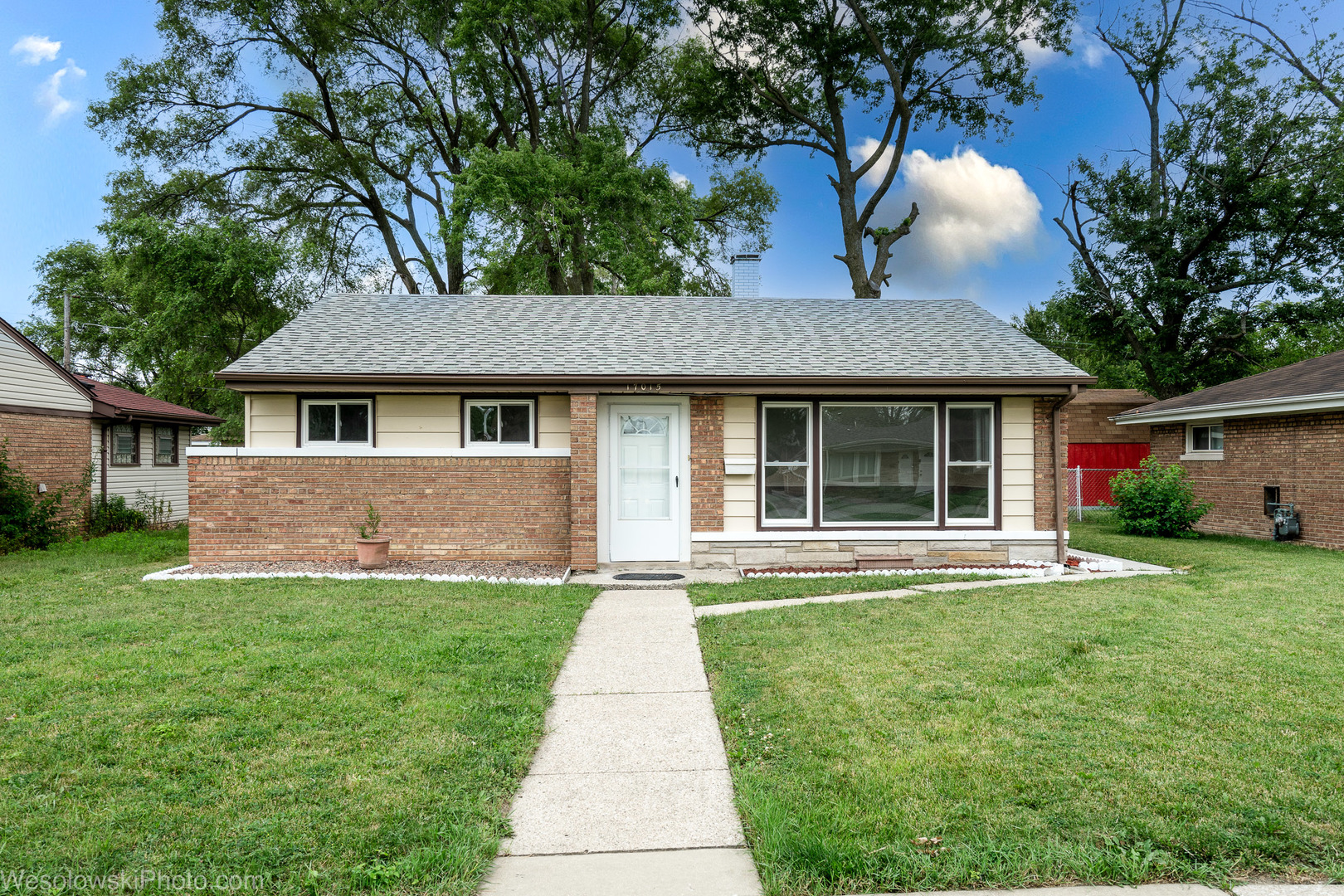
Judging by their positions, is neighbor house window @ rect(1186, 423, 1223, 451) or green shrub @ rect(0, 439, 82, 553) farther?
neighbor house window @ rect(1186, 423, 1223, 451)

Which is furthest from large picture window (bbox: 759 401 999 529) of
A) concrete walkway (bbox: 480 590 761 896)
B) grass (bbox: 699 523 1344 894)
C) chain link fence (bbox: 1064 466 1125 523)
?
chain link fence (bbox: 1064 466 1125 523)

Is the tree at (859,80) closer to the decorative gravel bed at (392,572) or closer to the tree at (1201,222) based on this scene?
the tree at (1201,222)

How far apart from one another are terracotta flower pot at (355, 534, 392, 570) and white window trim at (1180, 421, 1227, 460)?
1576cm

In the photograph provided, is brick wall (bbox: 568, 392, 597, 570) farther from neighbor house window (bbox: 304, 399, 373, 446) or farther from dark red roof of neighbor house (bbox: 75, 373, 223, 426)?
dark red roof of neighbor house (bbox: 75, 373, 223, 426)

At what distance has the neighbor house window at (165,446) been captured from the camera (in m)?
18.2

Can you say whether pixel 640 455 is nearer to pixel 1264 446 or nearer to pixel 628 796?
pixel 628 796

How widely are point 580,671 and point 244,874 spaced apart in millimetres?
2832

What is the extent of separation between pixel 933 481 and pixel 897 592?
260 centimetres

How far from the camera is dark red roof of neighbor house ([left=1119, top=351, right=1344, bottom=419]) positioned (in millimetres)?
12078

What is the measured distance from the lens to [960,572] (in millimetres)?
9383

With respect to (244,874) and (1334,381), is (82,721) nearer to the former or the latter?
(244,874)

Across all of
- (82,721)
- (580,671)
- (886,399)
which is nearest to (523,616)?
(580,671)

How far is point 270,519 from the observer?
9703mm

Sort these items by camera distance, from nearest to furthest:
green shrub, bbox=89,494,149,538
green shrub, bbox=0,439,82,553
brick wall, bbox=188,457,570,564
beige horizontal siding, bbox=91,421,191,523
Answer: brick wall, bbox=188,457,570,564
green shrub, bbox=0,439,82,553
green shrub, bbox=89,494,149,538
beige horizontal siding, bbox=91,421,191,523
